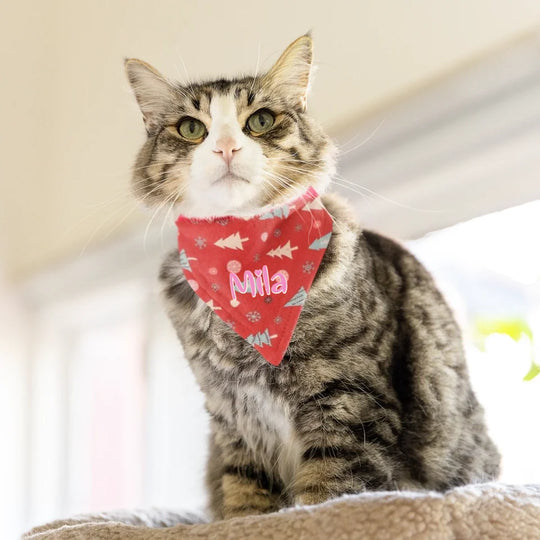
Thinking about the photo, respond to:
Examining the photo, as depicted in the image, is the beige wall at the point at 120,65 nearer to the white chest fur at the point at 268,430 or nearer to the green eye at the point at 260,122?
the green eye at the point at 260,122

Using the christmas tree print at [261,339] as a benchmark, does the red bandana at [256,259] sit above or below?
above

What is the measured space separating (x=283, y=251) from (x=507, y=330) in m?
0.63

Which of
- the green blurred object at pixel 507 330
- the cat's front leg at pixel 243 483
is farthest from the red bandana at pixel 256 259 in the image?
the green blurred object at pixel 507 330

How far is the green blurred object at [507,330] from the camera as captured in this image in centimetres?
138

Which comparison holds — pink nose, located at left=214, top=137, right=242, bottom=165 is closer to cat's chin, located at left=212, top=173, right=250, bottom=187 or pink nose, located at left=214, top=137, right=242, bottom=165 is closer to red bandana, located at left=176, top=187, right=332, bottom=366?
cat's chin, located at left=212, top=173, right=250, bottom=187

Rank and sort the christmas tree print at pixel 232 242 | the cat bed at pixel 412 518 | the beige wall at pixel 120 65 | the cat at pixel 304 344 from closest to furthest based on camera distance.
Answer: the cat bed at pixel 412 518, the cat at pixel 304 344, the christmas tree print at pixel 232 242, the beige wall at pixel 120 65

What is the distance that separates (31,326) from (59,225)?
0.41 metres

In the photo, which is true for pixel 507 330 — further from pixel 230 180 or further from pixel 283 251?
pixel 230 180

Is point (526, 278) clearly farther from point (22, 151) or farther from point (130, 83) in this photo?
point (22, 151)

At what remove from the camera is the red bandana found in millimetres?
995

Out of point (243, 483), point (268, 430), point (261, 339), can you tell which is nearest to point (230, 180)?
point (261, 339)

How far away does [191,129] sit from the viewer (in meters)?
1.05

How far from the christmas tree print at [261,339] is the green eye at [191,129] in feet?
1.00

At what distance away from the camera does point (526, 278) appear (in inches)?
55.5
